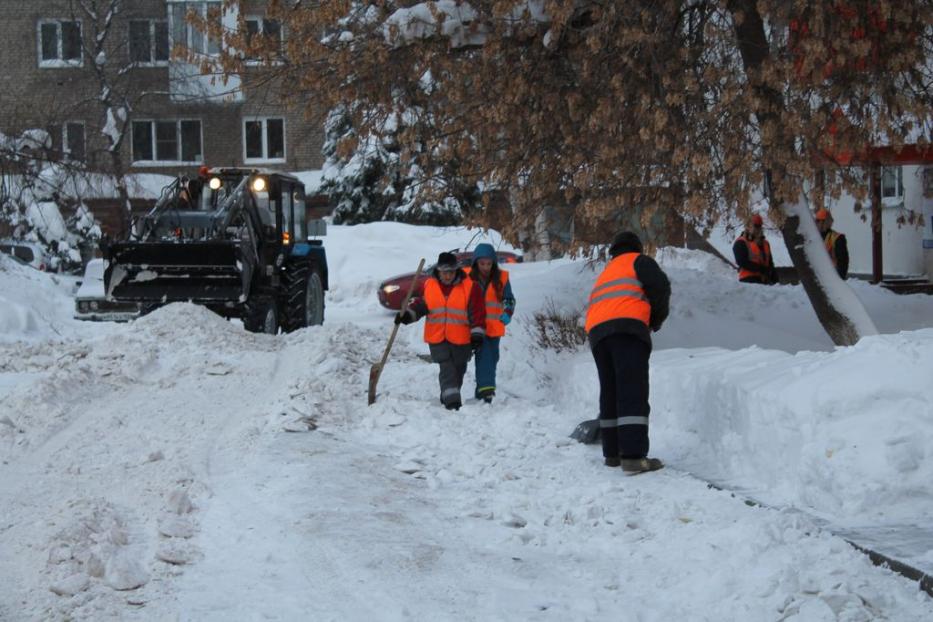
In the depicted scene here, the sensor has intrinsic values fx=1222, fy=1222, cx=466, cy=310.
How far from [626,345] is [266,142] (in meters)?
34.0

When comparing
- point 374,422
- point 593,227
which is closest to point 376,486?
point 374,422

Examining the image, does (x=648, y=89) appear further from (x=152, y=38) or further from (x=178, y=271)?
(x=152, y=38)

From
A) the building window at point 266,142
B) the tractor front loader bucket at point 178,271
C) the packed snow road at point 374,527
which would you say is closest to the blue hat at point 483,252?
the packed snow road at point 374,527

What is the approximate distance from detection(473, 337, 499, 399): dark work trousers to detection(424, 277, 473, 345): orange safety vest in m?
0.20

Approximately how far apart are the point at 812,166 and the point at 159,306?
9997mm

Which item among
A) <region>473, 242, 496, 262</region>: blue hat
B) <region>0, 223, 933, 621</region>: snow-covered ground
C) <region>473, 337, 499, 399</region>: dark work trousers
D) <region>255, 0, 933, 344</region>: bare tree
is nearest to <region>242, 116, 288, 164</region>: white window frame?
<region>255, 0, 933, 344</region>: bare tree

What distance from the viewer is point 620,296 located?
852 centimetres

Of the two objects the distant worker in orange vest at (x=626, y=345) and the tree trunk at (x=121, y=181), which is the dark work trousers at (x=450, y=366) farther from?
the tree trunk at (x=121, y=181)

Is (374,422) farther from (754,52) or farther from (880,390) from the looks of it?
(754,52)

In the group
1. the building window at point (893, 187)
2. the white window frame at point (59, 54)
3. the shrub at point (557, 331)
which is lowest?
the shrub at point (557, 331)

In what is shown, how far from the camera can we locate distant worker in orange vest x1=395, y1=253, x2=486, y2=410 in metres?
11.4

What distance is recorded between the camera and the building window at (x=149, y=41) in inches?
1458

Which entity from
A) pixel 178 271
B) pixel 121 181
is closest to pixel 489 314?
pixel 178 271

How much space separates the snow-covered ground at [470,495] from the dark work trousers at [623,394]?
229 millimetres
